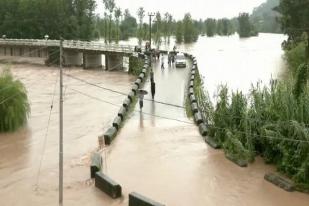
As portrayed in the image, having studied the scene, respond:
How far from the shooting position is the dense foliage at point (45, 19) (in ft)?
296

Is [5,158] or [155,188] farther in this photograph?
[5,158]

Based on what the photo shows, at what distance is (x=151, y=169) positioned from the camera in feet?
65.8

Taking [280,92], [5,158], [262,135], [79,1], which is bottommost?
[5,158]

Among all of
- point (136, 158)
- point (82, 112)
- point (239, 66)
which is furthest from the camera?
point (239, 66)

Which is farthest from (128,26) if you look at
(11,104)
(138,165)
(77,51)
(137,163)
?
(138,165)

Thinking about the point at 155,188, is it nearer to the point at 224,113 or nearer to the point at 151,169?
the point at 151,169

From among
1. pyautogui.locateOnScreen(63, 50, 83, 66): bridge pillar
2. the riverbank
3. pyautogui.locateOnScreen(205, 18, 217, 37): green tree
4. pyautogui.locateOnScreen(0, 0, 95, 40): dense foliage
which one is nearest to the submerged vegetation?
the riverbank

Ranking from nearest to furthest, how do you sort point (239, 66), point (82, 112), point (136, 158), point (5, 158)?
point (136, 158)
point (5, 158)
point (82, 112)
point (239, 66)

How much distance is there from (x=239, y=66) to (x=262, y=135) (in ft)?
145

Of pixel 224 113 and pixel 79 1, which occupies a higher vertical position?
pixel 79 1

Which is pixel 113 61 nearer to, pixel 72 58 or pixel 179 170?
pixel 72 58

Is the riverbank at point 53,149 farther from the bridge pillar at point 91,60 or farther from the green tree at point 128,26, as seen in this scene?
the green tree at point 128,26

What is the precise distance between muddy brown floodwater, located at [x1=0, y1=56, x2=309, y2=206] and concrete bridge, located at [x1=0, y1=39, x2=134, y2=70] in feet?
88.6

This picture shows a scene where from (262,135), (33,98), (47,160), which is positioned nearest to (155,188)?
(262,135)
